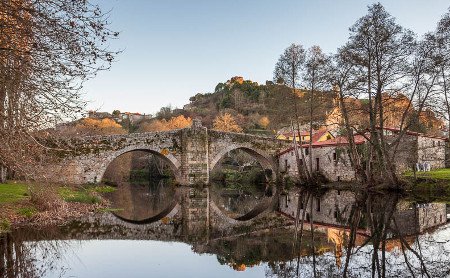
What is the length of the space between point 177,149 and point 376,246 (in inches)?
901

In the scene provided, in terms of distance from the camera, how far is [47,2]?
24.3 ft

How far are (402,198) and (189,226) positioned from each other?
33.2 feet

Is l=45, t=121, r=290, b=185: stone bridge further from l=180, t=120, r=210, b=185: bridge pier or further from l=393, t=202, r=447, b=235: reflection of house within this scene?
l=393, t=202, r=447, b=235: reflection of house

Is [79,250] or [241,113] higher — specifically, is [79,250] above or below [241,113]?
below

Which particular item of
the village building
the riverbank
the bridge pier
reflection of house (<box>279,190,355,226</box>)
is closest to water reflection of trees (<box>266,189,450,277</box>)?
reflection of house (<box>279,190,355,226</box>)

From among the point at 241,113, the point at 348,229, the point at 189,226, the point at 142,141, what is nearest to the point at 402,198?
the point at 348,229

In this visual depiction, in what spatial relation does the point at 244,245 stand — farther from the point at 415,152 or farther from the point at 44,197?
the point at 415,152

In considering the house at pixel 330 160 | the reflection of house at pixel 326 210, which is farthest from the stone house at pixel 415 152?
the reflection of house at pixel 326 210

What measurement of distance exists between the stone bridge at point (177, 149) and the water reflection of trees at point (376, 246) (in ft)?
53.8

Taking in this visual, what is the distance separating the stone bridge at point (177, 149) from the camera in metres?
28.2

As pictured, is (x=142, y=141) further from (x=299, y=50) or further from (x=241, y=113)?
(x=241, y=113)

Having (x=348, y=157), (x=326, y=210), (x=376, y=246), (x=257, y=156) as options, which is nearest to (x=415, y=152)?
(x=348, y=157)

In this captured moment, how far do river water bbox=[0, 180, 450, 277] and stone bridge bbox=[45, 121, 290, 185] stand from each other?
41.9 ft

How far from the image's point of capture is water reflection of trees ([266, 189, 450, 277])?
740 centimetres
